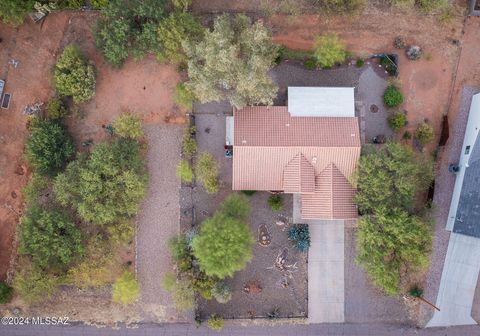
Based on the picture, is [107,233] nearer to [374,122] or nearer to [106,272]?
[106,272]

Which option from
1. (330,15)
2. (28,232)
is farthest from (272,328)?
(330,15)

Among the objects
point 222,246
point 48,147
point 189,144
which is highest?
point 189,144

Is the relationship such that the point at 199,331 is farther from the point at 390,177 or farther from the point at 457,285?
the point at 457,285

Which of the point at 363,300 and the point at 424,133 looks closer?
the point at 424,133

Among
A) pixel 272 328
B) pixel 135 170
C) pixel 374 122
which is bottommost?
→ pixel 272 328

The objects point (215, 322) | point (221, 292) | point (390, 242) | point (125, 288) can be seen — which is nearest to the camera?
point (390, 242)

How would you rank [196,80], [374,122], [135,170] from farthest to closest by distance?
1. [374,122]
2. [135,170]
3. [196,80]

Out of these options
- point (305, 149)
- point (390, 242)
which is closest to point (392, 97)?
point (305, 149)
